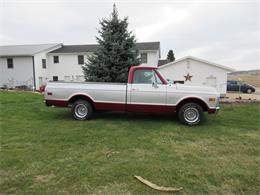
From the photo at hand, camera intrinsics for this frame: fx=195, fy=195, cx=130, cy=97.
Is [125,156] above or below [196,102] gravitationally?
below

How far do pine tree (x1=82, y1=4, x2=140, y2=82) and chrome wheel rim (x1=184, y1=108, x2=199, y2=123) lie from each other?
555 centimetres

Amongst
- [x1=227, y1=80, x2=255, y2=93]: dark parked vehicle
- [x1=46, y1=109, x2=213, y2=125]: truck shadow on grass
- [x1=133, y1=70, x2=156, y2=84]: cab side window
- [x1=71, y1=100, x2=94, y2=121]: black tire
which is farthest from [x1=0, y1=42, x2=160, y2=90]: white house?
[x1=71, y1=100, x2=94, y2=121]: black tire

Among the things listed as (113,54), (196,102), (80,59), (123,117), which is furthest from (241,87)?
(123,117)

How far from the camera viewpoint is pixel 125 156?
3.72 m

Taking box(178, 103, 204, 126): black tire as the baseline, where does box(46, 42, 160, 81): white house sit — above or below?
above

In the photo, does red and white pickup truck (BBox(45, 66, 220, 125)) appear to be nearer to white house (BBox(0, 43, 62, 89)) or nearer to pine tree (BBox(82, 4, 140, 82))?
pine tree (BBox(82, 4, 140, 82))

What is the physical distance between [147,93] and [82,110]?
2.28 metres

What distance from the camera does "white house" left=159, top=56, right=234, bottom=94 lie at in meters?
17.6

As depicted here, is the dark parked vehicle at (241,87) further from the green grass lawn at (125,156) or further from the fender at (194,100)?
the fender at (194,100)

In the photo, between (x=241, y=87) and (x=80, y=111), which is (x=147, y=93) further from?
(x=241, y=87)

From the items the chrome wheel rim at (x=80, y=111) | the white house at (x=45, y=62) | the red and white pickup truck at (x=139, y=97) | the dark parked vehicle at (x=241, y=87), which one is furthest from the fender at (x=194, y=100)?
the dark parked vehicle at (x=241, y=87)

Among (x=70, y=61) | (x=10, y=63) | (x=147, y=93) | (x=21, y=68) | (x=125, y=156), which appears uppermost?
(x=70, y=61)

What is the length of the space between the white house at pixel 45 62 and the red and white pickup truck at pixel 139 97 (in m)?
16.8

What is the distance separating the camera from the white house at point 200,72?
57.8 feet
